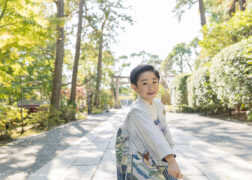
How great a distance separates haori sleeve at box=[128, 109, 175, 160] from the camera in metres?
1.18

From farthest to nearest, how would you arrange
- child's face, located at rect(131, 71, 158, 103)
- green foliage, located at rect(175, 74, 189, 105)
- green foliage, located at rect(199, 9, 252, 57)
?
1. green foliage, located at rect(175, 74, 189, 105)
2. green foliage, located at rect(199, 9, 252, 57)
3. child's face, located at rect(131, 71, 158, 103)

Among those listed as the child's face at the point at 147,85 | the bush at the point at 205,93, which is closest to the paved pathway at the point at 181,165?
the child's face at the point at 147,85

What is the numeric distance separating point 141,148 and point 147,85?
1.55 ft

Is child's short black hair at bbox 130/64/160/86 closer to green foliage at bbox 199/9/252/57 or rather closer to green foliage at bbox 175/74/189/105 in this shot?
green foliage at bbox 199/9/252/57

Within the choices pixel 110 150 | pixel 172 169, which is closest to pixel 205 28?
pixel 110 150

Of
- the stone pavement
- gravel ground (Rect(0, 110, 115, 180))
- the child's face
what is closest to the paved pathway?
the stone pavement

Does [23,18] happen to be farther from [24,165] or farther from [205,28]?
[205,28]

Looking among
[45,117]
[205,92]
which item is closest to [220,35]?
[205,92]

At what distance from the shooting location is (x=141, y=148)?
1.26 meters

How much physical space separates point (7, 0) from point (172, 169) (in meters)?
5.65

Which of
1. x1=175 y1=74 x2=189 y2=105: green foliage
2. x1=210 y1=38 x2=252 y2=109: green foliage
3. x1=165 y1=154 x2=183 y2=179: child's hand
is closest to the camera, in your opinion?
x1=165 y1=154 x2=183 y2=179: child's hand

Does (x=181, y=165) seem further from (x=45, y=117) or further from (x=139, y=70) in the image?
(x=45, y=117)

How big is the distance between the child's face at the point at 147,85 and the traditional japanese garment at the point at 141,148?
0.21 ft

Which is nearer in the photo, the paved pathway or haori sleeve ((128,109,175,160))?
haori sleeve ((128,109,175,160))
